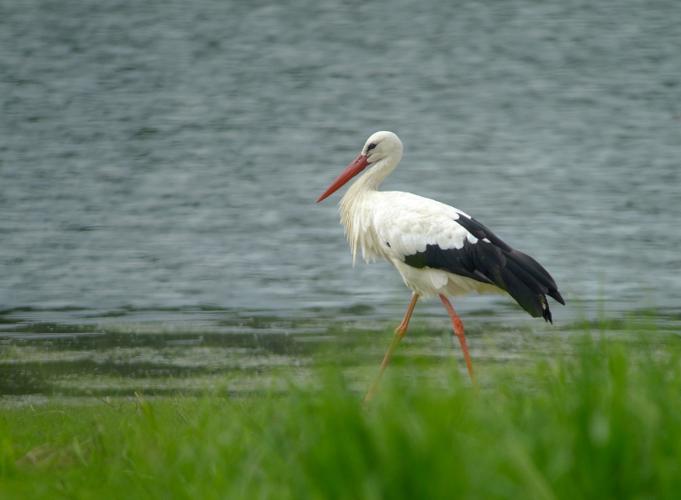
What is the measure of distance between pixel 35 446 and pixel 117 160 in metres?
14.1

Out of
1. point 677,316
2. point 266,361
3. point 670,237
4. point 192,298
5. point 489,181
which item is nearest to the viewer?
point 266,361

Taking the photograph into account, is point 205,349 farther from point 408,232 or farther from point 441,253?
point 441,253

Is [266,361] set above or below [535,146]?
above

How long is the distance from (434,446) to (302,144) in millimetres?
17130

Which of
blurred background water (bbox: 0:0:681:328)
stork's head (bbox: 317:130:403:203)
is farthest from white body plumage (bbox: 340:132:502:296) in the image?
blurred background water (bbox: 0:0:681:328)

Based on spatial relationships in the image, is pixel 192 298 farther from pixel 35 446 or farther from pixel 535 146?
pixel 535 146

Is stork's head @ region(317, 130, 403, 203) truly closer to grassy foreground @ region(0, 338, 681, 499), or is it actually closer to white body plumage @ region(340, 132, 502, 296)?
white body plumage @ region(340, 132, 502, 296)

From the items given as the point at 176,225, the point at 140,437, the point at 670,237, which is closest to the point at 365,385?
the point at 140,437

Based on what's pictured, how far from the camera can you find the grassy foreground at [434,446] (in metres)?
3.72

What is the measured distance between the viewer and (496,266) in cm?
809

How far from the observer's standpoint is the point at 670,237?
1410 cm

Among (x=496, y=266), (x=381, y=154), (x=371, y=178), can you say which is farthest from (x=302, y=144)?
(x=496, y=266)

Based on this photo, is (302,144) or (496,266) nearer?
(496,266)

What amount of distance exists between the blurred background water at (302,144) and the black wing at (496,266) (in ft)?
1.50
